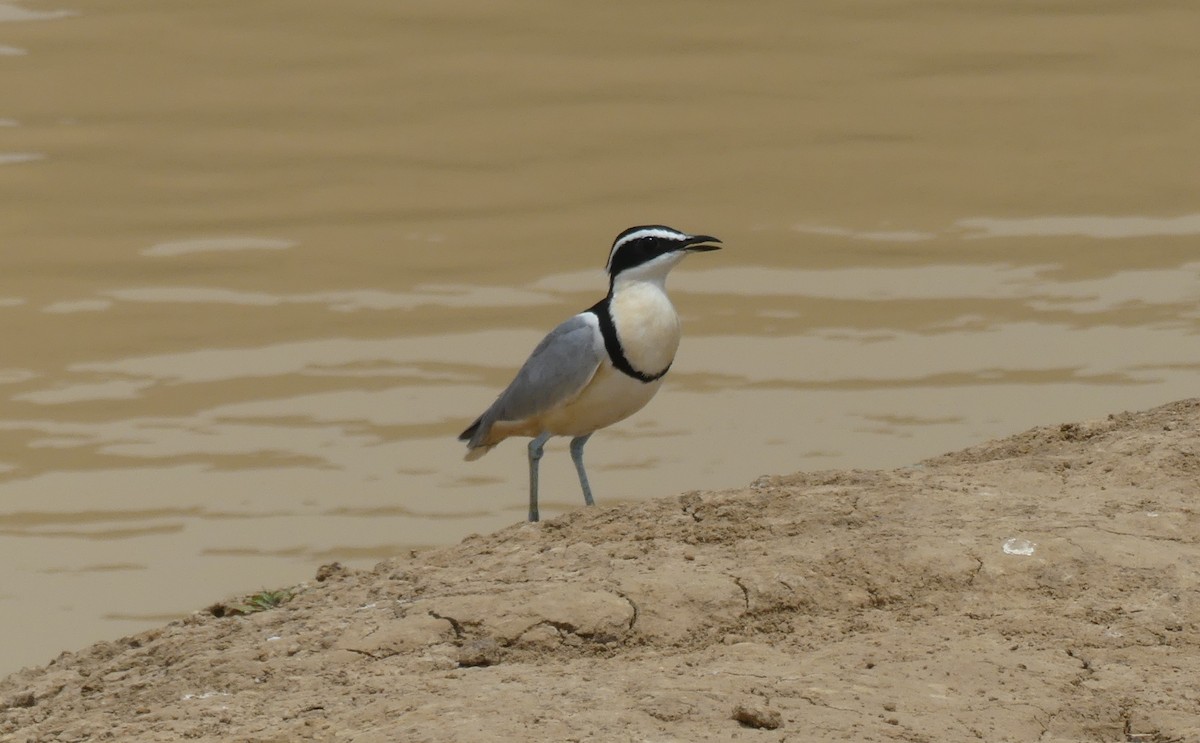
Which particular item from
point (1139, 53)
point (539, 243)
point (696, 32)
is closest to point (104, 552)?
point (539, 243)

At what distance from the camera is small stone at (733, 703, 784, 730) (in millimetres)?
4270

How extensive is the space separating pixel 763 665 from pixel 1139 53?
467 inches

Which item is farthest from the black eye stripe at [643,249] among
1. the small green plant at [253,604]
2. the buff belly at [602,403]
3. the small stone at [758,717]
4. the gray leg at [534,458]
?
the small stone at [758,717]

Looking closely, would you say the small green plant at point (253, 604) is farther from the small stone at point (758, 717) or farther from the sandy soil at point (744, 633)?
the small stone at point (758, 717)

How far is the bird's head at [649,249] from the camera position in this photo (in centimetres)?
761

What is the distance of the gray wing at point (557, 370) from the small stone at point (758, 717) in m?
3.14

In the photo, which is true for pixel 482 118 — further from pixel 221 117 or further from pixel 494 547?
pixel 494 547

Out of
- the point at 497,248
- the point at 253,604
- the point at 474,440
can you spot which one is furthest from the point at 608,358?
the point at 497,248

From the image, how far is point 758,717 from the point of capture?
4.27 m

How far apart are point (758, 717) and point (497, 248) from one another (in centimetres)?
834

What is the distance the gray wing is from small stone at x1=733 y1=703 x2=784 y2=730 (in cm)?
314

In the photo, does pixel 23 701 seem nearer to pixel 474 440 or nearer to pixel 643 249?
pixel 474 440

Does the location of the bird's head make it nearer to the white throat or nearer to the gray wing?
the white throat

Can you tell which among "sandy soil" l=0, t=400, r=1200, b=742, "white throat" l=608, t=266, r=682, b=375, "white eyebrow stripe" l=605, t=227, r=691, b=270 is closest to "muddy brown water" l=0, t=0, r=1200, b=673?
"white throat" l=608, t=266, r=682, b=375
